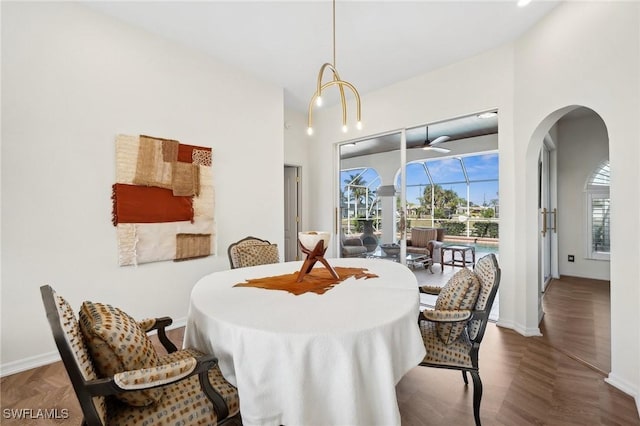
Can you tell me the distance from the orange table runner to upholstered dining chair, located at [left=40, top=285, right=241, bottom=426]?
0.61 m

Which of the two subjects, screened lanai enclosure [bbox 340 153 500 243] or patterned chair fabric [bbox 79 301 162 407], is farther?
screened lanai enclosure [bbox 340 153 500 243]

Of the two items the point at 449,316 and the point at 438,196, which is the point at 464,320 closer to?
the point at 449,316

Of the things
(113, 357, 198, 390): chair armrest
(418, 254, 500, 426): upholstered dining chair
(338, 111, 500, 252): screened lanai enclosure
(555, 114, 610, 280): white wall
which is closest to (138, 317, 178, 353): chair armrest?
(113, 357, 198, 390): chair armrest

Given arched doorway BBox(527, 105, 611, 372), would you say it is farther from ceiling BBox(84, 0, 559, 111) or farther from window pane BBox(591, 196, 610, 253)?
ceiling BBox(84, 0, 559, 111)

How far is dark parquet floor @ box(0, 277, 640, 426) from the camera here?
1776mm

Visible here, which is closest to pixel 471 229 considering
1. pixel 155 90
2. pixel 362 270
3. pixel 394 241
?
pixel 394 241

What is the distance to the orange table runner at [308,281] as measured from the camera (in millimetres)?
1761

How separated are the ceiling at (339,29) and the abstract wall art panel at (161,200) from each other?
1.12 metres

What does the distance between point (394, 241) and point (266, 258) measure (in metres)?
2.20

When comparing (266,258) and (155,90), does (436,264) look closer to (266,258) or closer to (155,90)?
(266,258)

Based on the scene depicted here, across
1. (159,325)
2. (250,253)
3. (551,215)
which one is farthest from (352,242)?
(159,325)

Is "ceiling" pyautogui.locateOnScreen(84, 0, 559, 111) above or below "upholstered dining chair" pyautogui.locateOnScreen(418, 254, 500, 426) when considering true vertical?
above

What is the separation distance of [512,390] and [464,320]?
37.5 inches

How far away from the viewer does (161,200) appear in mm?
3021
